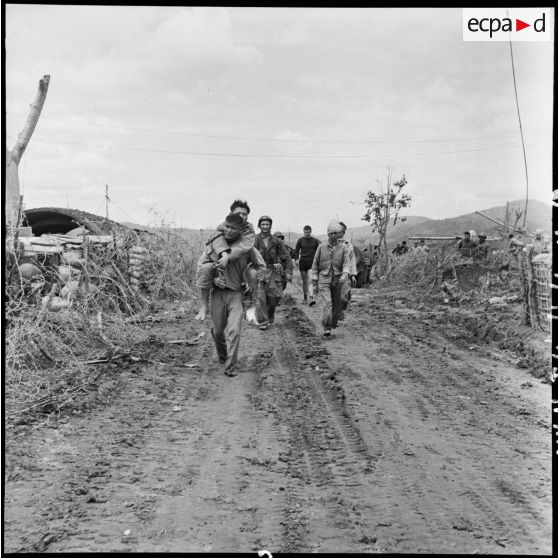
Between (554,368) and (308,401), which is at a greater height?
(554,368)

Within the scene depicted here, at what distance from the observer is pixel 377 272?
2525 centimetres

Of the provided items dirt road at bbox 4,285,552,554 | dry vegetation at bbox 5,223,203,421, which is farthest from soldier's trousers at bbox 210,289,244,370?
dry vegetation at bbox 5,223,203,421

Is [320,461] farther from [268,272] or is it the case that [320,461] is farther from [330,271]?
[268,272]

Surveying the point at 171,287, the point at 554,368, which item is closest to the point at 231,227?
the point at 554,368

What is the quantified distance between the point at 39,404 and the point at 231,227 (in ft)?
9.52

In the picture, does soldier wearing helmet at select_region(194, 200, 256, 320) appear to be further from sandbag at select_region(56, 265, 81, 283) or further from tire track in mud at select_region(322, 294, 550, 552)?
sandbag at select_region(56, 265, 81, 283)

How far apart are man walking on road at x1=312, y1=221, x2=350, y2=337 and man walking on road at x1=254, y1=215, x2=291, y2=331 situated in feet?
3.61

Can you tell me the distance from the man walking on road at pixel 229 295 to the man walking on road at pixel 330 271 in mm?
2436

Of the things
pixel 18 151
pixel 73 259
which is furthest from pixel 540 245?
pixel 18 151

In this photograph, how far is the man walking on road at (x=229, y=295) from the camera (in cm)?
734

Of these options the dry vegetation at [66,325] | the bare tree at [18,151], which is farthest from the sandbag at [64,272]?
the bare tree at [18,151]

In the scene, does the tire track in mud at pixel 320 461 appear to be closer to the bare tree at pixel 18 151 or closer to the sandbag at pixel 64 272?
the sandbag at pixel 64 272

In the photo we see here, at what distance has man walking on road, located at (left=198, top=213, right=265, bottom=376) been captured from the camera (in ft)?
24.1

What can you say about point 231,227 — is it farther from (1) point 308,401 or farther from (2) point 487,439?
(2) point 487,439
